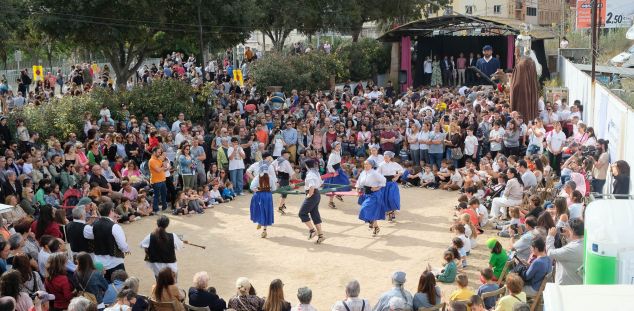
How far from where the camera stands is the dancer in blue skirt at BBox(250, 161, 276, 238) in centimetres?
1425

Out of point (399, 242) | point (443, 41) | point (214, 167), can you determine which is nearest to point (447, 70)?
point (443, 41)

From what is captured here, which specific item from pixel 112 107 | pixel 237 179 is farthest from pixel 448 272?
pixel 112 107

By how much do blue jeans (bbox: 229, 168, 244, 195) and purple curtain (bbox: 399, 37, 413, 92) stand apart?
17.0m

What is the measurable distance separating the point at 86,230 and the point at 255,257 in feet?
11.2

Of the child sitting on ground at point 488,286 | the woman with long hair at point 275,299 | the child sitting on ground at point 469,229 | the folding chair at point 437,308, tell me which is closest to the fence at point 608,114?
the child sitting on ground at point 469,229

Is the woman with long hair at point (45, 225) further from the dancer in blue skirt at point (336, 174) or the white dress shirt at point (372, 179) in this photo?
the dancer in blue skirt at point (336, 174)

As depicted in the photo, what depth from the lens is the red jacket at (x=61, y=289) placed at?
9398 millimetres

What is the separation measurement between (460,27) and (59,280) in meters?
25.8

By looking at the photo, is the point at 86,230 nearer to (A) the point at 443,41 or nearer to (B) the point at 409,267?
(B) the point at 409,267

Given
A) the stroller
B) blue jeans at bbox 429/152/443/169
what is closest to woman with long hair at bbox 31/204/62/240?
the stroller

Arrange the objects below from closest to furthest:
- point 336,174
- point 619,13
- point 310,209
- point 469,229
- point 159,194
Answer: point 469,229 → point 310,209 → point 159,194 → point 336,174 → point 619,13

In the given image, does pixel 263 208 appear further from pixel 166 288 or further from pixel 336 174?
pixel 166 288

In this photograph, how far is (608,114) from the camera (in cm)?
1638

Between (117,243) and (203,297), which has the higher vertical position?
(117,243)
